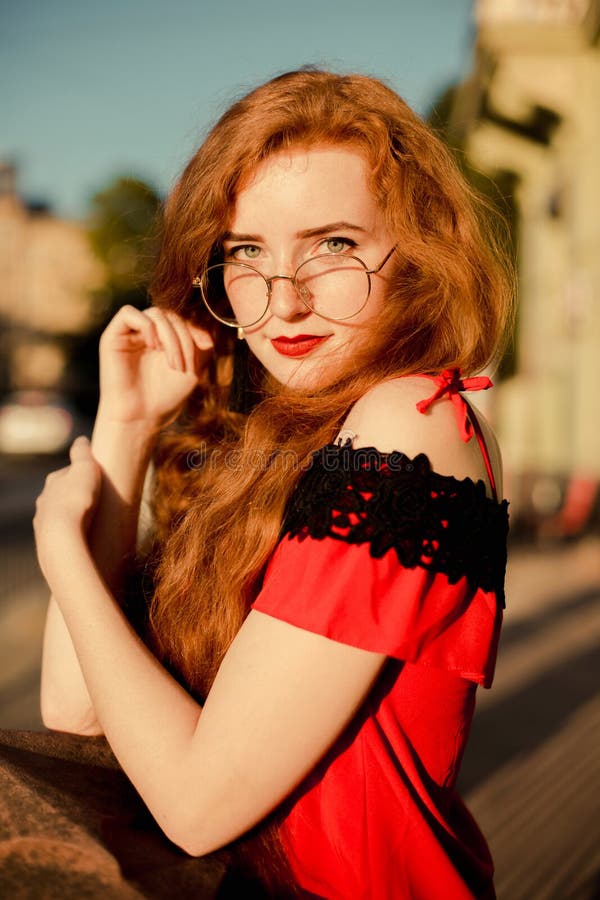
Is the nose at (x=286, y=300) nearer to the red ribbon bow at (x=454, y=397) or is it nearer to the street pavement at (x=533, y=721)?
the red ribbon bow at (x=454, y=397)

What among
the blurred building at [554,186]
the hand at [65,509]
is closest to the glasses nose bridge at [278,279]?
the hand at [65,509]

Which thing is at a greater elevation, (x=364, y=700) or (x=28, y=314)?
(x=364, y=700)

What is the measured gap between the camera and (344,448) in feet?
4.02

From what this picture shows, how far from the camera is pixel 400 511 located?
115 cm

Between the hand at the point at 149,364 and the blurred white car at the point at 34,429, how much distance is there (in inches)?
708

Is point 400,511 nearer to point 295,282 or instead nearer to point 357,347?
point 357,347

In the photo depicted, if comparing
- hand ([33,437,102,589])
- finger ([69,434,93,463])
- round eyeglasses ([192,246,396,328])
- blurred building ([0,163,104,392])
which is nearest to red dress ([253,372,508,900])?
round eyeglasses ([192,246,396,328])

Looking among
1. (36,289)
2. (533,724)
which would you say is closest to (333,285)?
(533,724)

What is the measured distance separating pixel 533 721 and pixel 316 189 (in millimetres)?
3472

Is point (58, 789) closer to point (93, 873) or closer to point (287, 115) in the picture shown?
point (93, 873)

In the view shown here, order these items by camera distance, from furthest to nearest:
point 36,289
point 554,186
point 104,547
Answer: point 36,289, point 554,186, point 104,547

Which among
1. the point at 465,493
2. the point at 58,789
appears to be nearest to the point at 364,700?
the point at 465,493

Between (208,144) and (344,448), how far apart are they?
716 millimetres

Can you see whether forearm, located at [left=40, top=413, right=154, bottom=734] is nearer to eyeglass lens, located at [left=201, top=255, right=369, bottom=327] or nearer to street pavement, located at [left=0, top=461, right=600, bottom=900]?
eyeglass lens, located at [left=201, top=255, right=369, bottom=327]
